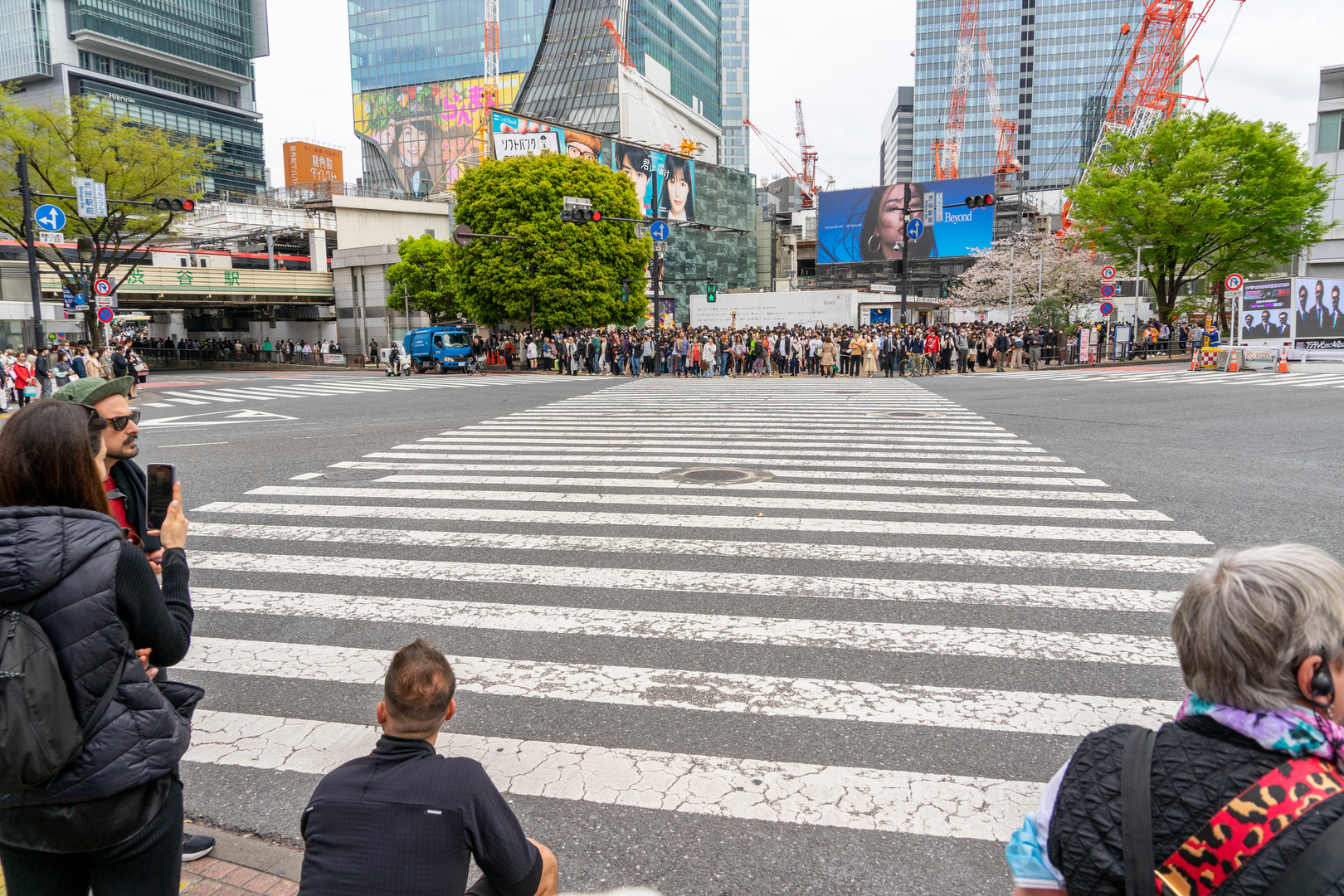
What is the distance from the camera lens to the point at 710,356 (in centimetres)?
3198

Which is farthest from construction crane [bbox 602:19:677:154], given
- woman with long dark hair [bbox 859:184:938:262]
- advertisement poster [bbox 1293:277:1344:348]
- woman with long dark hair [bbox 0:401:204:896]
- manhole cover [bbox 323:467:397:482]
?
woman with long dark hair [bbox 0:401:204:896]

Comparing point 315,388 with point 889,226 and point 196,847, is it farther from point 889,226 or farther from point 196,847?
point 889,226

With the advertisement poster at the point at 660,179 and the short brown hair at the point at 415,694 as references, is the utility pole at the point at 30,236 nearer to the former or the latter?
the short brown hair at the point at 415,694

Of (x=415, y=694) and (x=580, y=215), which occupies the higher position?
(x=580, y=215)

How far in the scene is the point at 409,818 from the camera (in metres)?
2.01

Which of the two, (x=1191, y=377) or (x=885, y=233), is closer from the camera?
(x=1191, y=377)

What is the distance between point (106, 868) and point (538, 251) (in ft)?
135

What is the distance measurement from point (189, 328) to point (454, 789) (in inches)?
3313

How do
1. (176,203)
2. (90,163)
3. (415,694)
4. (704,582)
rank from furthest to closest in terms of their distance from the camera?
1. (90,163)
2. (176,203)
3. (704,582)
4. (415,694)

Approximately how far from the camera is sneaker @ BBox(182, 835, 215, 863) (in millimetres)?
3090

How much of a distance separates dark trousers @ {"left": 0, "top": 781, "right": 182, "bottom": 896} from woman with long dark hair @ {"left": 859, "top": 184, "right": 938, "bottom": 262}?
272 feet

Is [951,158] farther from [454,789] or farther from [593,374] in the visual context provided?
[454,789]

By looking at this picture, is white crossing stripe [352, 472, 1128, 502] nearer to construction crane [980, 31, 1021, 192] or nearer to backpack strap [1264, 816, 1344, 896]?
backpack strap [1264, 816, 1344, 896]

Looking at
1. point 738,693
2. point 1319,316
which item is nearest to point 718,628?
point 738,693
